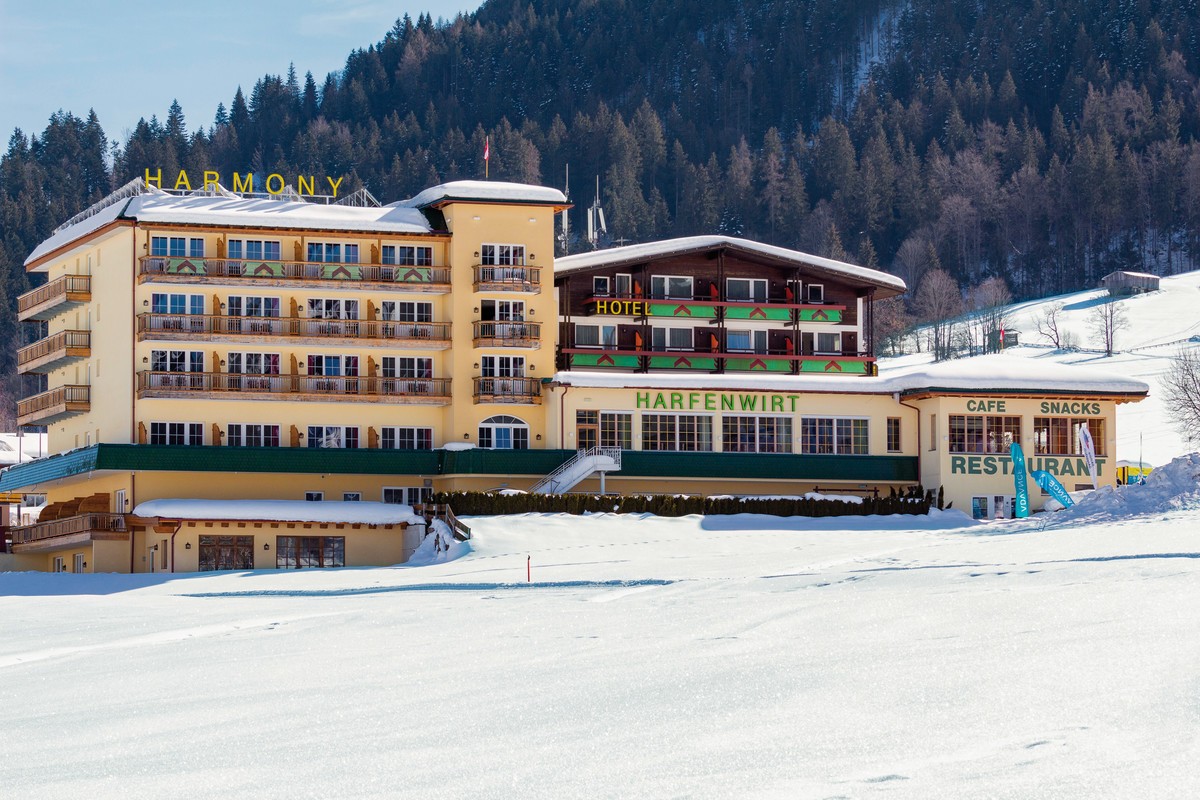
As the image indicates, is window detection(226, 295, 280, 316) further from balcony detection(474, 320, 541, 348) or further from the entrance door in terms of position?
the entrance door

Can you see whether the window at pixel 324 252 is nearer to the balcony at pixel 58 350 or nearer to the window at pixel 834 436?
the balcony at pixel 58 350

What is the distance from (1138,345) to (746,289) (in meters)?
65.0

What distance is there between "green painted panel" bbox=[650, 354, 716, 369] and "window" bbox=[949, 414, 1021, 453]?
521 inches

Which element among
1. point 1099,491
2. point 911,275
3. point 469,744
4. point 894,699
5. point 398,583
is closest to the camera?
point 469,744

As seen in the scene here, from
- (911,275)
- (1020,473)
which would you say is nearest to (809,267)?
(1020,473)

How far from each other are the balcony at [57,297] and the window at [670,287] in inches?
1060

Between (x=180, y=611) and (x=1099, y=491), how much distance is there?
32.4 m

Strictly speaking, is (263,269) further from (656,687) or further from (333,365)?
(656,687)

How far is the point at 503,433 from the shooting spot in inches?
2936

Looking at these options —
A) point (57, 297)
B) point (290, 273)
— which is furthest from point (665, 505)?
point (57, 297)

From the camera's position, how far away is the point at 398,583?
5019 cm

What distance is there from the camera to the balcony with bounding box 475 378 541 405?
242 feet

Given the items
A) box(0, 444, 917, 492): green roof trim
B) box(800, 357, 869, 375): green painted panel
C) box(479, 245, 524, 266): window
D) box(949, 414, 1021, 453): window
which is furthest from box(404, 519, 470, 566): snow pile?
box(800, 357, 869, 375): green painted panel

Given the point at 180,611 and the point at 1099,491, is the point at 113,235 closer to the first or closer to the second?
the point at 180,611
